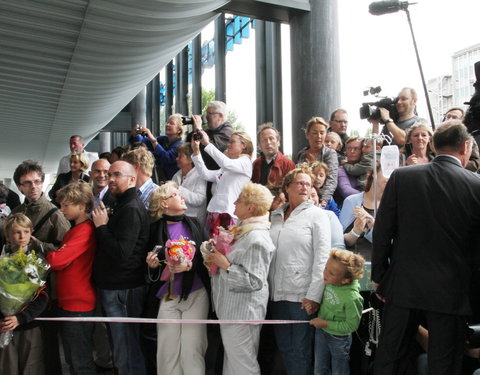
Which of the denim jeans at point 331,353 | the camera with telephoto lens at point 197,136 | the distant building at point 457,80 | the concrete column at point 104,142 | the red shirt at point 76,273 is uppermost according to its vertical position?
the distant building at point 457,80

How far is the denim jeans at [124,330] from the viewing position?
3.46 meters

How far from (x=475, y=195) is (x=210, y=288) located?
1.91 meters

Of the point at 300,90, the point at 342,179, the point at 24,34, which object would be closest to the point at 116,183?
the point at 342,179

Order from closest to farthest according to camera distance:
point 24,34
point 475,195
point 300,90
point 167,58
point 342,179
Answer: point 475,195 < point 342,179 < point 24,34 < point 300,90 < point 167,58

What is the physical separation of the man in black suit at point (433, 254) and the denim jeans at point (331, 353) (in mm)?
417

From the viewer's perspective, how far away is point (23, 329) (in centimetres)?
344

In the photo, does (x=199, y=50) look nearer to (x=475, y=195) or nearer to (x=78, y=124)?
(x=78, y=124)

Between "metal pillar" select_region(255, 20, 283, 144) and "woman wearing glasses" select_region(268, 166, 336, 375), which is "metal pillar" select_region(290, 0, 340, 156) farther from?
"woman wearing glasses" select_region(268, 166, 336, 375)

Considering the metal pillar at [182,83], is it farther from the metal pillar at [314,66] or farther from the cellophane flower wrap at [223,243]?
the cellophane flower wrap at [223,243]

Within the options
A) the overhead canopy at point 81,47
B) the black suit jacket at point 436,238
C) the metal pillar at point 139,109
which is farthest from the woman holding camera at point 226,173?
the metal pillar at point 139,109

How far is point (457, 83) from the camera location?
174ft

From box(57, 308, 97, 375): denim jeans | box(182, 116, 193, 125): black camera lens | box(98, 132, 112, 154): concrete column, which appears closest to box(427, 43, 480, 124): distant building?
box(98, 132, 112, 154): concrete column

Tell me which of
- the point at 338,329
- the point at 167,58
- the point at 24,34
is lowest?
the point at 338,329

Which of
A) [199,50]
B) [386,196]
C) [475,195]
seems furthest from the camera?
[199,50]
